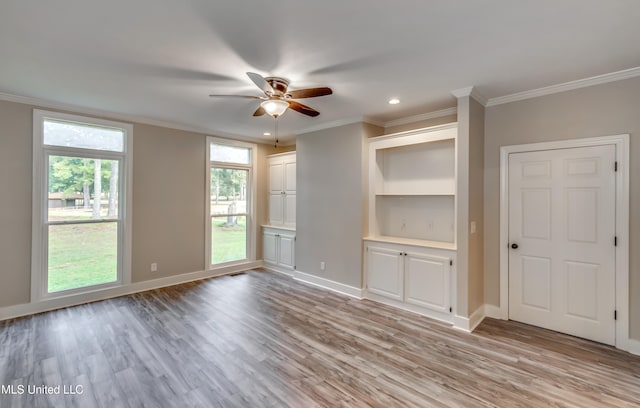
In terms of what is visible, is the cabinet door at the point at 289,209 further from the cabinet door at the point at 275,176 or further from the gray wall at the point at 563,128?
the gray wall at the point at 563,128

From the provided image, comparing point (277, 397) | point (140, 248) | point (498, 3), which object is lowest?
point (277, 397)

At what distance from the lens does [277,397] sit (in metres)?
2.15

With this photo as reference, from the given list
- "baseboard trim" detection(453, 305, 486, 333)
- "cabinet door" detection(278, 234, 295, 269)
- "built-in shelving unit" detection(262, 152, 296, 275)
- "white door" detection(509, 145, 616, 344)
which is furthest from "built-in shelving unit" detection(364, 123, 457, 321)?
"built-in shelving unit" detection(262, 152, 296, 275)

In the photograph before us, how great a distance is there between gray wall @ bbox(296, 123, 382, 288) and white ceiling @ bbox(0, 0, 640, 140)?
40.4 inches

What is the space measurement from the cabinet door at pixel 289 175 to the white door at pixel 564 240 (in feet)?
11.7

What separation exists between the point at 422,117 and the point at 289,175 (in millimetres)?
2722

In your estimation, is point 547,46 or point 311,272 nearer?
point 547,46

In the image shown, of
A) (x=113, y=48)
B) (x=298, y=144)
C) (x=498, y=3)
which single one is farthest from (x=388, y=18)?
(x=298, y=144)

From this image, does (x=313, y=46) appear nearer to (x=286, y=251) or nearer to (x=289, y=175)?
(x=289, y=175)

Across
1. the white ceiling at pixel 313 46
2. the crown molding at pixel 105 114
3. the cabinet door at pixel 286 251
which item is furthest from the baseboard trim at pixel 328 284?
the crown molding at pixel 105 114

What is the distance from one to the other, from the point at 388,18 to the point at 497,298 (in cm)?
339

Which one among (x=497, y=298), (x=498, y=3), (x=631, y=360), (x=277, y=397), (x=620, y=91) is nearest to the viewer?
(x=498, y=3)

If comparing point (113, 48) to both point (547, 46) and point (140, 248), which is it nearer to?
point (140, 248)

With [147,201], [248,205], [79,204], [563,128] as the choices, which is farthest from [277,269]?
[563,128]
